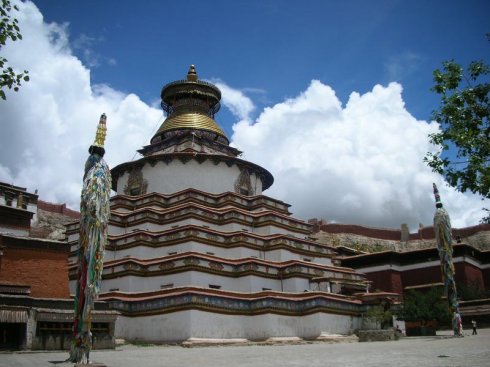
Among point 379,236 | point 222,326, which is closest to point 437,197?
point 222,326

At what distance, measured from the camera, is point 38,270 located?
19.8 m

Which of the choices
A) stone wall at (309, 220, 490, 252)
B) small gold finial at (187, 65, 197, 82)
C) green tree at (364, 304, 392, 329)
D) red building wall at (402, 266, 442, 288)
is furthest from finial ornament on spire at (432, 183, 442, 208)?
stone wall at (309, 220, 490, 252)

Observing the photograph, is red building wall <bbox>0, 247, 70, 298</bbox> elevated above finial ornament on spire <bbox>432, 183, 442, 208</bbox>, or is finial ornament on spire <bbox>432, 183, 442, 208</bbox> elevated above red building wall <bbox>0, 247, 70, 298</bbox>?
finial ornament on spire <bbox>432, 183, 442, 208</bbox>

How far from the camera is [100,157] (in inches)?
475

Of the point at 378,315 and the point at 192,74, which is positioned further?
the point at 192,74

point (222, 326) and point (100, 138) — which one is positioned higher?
point (100, 138)

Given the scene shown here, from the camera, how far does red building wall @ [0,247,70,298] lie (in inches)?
755

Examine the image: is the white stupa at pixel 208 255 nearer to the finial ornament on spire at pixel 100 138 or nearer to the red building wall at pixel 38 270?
the red building wall at pixel 38 270

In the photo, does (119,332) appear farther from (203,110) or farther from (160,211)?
(203,110)

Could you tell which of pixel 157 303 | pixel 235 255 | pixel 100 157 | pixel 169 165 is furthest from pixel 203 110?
pixel 100 157

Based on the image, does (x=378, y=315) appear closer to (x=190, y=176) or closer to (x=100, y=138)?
(x=190, y=176)

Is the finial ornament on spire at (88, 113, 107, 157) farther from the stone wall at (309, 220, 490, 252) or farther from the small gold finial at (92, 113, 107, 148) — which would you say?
the stone wall at (309, 220, 490, 252)

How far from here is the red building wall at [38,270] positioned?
63.0 feet

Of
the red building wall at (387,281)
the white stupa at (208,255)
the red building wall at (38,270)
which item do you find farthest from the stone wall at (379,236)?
the red building wall at (38,270)
